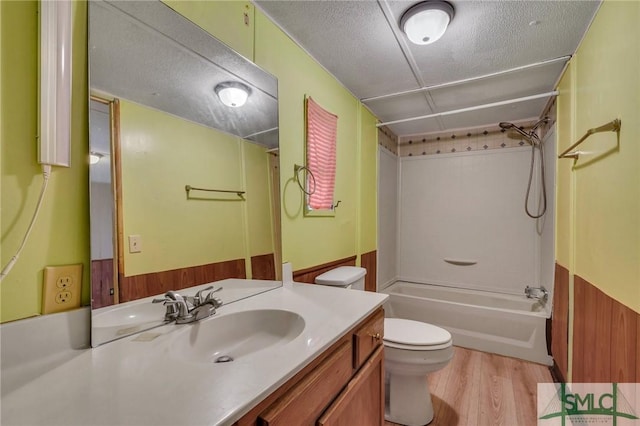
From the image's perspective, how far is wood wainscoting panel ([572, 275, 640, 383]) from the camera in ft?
3.46

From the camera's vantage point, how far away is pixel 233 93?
4.24ft

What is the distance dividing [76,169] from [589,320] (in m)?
2.22

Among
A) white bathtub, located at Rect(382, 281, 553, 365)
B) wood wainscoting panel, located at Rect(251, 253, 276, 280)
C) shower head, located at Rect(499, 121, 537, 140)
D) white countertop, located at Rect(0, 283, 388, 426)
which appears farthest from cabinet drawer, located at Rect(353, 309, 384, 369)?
shower head, located at Rect(499, 121, 537, 140)

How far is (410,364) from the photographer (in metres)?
1.60

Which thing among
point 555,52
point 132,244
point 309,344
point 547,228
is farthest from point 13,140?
point 547,228

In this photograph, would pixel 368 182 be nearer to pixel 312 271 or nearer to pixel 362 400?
pixel 312 271

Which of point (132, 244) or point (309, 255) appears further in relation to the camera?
point (309, 255)

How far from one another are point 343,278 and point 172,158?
3.82 feet

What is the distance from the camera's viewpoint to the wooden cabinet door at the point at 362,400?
880 millimetres

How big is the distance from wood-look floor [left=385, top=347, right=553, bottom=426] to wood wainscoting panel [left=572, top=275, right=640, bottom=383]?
36 cm

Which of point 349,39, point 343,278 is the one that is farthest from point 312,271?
point 349,39

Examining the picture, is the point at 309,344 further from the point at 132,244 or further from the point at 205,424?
the point at 132,244

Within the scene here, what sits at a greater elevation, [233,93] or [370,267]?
[233,93]

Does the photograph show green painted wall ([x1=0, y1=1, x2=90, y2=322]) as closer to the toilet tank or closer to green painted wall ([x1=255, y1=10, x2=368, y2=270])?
green painted wall ([x1=255, y1=10, x2=368, y2=270])
